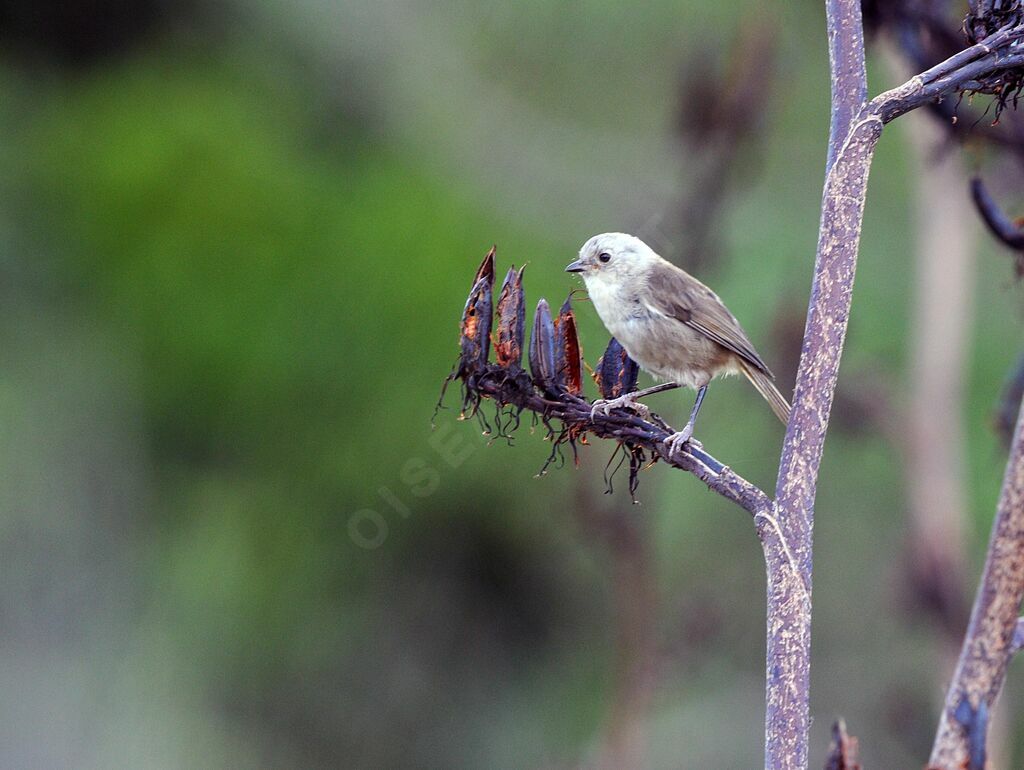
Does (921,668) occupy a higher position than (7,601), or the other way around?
(921,668)

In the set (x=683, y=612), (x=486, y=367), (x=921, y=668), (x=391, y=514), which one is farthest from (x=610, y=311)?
(x=921, y=668)

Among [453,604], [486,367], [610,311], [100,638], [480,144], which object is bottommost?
[486,367]

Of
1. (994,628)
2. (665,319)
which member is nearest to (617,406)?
(994,628)

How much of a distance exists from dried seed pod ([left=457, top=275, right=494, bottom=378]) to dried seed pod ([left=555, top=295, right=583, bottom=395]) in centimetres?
10

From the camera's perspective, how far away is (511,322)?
4.75ft

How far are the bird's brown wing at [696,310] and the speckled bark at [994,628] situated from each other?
1.28 m

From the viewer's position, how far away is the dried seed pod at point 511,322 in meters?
1.43

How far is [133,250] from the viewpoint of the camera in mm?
8727

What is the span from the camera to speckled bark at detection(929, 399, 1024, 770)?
1239mm

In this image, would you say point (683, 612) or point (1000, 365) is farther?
point (1000, 365)

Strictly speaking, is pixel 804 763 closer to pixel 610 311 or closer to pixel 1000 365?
pixel 610 311

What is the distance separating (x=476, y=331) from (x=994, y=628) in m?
0.65

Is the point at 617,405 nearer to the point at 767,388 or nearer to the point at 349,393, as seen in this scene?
the point at 767,388

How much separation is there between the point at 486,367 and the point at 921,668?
7.68m
